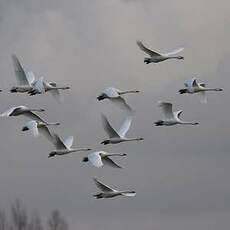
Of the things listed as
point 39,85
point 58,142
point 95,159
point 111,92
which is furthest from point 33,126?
point 58,142

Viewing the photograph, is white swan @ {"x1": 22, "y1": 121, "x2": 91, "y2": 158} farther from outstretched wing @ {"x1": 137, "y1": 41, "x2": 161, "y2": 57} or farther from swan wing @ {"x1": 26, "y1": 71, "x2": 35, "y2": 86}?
outstretched wing @ {"x1": 137, "y1": 41, "x2": 161, "y2": 57}

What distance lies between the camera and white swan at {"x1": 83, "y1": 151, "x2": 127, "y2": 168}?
14450 cm

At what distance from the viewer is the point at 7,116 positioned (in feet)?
483

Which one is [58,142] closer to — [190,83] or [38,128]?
[38,128]

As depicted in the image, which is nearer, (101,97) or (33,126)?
(33,126)

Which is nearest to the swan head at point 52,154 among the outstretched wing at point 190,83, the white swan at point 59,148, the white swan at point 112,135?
the white swan at point 59,148

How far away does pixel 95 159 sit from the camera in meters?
145

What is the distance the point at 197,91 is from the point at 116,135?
4622mm

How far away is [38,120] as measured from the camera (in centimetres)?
15062

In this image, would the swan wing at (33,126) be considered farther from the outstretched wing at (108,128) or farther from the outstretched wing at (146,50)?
the outstretched wing at (146,50)

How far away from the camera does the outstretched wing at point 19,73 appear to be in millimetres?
148000

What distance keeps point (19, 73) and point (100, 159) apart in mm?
6216

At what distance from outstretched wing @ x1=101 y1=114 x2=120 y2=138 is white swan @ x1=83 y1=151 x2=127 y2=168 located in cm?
97

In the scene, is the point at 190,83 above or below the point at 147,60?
below
